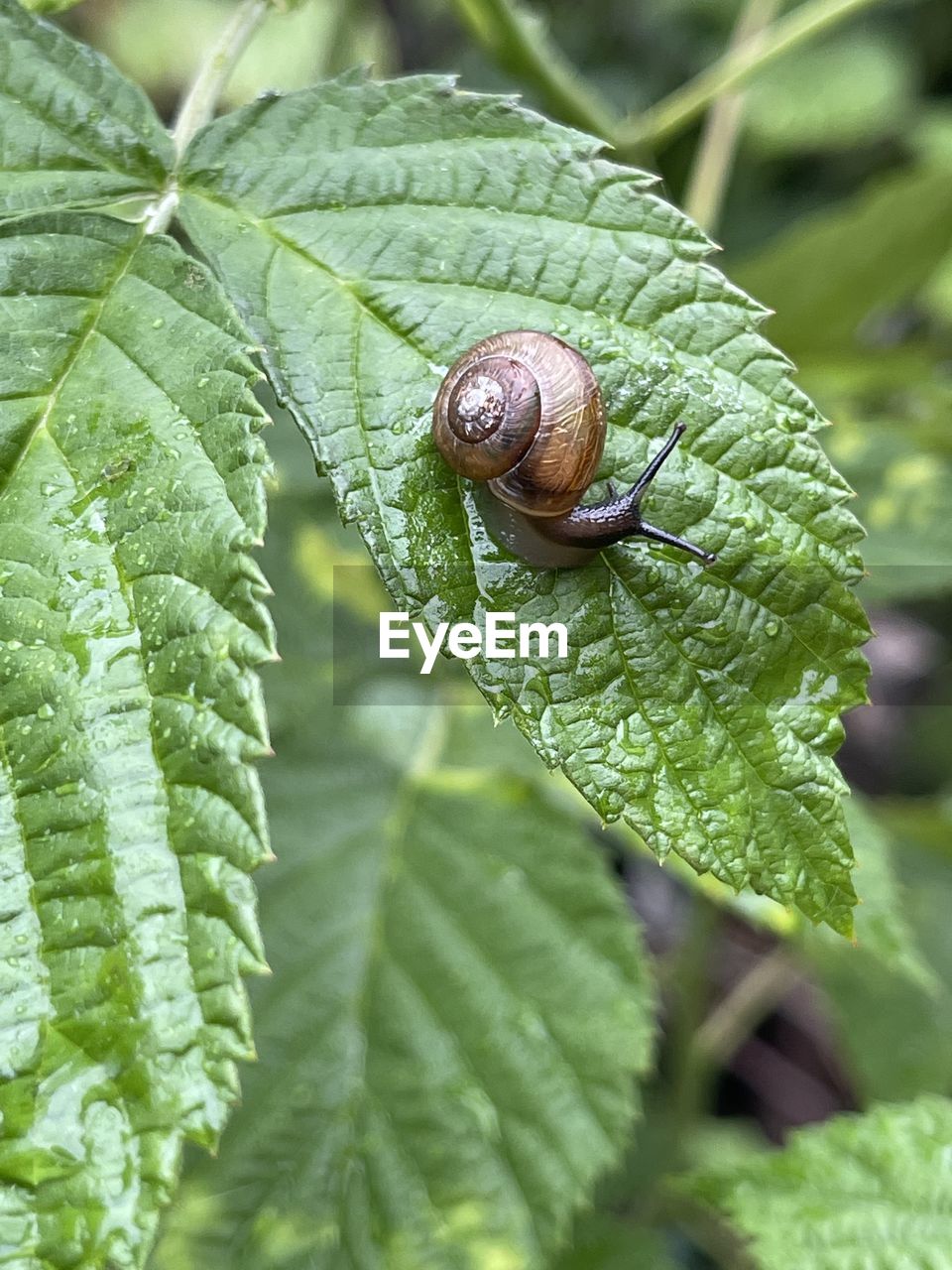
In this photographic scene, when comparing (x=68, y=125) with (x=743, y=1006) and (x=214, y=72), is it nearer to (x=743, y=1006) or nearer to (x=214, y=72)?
(x=214, y=72)

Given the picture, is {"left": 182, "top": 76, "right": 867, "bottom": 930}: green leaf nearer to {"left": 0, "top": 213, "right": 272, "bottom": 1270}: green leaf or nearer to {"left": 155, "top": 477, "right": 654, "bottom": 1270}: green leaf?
{"left": 0, "top": 213, "right": 272, "bottom": 1270}: green leaf

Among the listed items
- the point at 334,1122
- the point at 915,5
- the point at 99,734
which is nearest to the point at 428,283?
the point at 99,734

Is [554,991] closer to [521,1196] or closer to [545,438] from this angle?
[521,1196]

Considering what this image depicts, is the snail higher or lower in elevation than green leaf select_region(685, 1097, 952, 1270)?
higher

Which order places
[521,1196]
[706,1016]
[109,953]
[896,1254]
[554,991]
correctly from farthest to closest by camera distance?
[706,1016] → [554,991] → [521,1196] → [896,1254] → [109,953]

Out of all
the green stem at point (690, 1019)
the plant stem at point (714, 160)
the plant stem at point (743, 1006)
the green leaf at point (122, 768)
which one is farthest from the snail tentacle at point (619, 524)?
the plant stem at point (743, 1006)

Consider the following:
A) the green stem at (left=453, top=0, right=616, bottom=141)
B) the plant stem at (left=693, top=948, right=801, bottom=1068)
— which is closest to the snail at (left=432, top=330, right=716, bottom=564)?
the green stem at (left=453, top=0, right=616, bottom=141)
